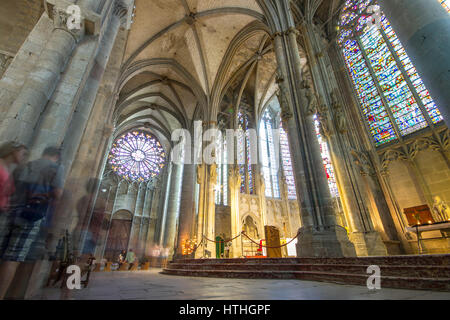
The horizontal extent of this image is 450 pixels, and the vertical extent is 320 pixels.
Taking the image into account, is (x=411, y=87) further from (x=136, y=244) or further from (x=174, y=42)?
(x=136, y=244)

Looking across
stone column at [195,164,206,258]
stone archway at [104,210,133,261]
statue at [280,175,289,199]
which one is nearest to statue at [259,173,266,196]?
statue at [280,175,289,199]

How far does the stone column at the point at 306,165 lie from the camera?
500cm

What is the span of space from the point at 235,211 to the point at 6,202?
11430 mm

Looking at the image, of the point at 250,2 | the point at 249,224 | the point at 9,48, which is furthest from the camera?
the point at 249,224

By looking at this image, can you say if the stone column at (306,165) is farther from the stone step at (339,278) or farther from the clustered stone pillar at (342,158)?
the clustered stone pillar at (342,158)

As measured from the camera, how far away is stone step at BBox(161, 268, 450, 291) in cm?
235

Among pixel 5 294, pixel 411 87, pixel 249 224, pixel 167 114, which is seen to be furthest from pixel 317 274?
pixel 167 114

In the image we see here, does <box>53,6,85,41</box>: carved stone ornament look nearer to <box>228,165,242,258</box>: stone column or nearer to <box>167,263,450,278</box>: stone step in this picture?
<box>167,263,450,278</box>: stone step

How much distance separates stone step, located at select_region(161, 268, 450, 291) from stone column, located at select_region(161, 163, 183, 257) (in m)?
10.9

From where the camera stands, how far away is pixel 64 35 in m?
3.07

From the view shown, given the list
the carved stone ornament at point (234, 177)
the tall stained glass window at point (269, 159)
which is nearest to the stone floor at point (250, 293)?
the carved stone ornament at point (234, 177)

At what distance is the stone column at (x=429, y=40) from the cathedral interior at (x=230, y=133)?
2 centimetres

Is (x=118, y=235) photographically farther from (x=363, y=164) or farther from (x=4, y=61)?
(x=363, y=164)

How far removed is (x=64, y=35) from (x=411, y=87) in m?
12.0
